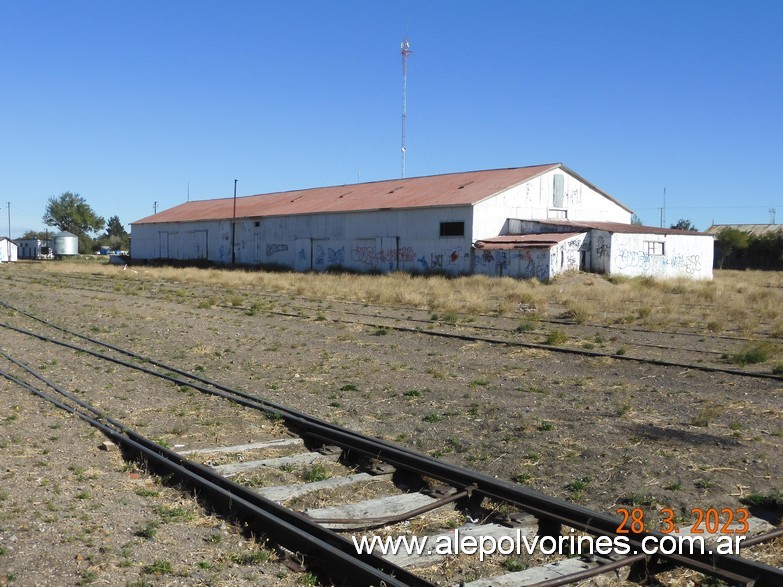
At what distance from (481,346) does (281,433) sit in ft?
27.5

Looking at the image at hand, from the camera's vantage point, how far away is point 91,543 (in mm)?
5965

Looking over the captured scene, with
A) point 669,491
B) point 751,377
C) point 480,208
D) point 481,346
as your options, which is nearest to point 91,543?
point 669,491

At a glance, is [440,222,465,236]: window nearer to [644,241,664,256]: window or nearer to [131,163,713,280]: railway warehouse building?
[131,163,713,280]: railway warehouse building

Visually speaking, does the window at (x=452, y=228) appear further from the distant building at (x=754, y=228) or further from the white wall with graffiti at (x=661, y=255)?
the distant building at (x=754, y=228)

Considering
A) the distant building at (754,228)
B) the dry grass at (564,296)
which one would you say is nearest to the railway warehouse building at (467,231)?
the dry grass at (564,296)

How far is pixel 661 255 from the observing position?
148ft

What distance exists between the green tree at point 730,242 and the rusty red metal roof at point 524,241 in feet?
125

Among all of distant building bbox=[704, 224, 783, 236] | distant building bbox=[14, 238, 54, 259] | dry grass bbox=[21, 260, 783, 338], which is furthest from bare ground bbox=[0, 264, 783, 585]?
distant building bbox=[14, 238, 54, 259]

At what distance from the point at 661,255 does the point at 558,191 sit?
8.22 metres

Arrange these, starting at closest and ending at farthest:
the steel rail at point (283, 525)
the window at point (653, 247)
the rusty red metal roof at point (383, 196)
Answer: the steel rail at point (283, 525), the window at point (653, 247), the rusty red metal roof at point (383, 196)

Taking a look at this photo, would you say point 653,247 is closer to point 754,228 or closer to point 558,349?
point 558,349

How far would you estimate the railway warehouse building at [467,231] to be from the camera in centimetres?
4291

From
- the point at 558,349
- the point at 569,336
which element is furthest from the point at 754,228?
the point at 558,349

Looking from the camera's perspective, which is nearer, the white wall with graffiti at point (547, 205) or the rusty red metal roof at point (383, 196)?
the white wall with graffiti at point (547, 205)
